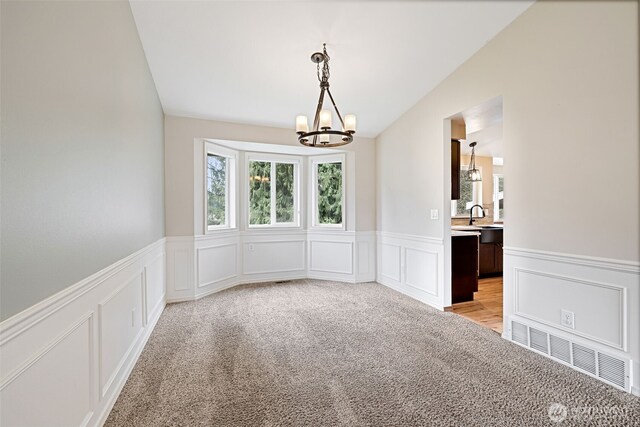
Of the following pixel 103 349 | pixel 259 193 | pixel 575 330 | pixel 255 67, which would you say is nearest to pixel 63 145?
pixel 103 349

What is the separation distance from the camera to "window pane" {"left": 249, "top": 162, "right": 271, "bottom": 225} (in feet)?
15.7

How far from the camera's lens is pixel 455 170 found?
354 centimetres

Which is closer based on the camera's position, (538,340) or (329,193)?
(538,340)

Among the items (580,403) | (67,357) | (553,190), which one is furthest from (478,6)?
(580,403)

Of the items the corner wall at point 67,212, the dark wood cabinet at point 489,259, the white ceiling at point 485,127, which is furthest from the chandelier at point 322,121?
the dark wood cabinet at point 489,259

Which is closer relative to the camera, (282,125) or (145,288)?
(145,288)

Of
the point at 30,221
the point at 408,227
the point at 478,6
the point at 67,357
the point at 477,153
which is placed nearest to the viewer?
the point at 478,6

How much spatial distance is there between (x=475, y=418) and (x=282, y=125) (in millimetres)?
3727

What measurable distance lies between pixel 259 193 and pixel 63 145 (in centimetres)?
352

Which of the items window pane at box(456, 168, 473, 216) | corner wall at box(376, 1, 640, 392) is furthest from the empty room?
window pane at box(456, 168, 473, 216)

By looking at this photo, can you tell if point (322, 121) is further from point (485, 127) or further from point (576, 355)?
point (576, 355)

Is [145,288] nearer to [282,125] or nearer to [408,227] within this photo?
[282,125]

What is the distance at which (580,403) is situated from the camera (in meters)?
1.74

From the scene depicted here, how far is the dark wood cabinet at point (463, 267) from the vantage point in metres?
3.62
